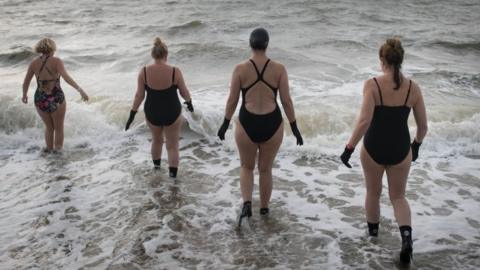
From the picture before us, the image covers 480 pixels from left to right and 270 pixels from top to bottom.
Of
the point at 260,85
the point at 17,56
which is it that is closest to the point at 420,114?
the point at 260,85

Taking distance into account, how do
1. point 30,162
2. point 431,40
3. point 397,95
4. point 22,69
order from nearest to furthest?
A: 1. point 397,95
2. point 30,162
3. point 22,69
4. point 431,40

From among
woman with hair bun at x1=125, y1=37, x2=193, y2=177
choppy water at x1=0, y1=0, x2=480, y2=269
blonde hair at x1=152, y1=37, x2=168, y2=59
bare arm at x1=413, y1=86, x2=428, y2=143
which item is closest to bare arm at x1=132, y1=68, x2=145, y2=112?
woman with hair bun at x1=125, y1=37, x2=193, y2=177

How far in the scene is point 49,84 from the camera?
7.78 meters

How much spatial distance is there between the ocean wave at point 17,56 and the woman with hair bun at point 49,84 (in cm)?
932

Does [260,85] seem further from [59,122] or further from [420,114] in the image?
[59,122]

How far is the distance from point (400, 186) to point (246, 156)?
1725mm

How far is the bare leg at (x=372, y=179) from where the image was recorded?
4934mm

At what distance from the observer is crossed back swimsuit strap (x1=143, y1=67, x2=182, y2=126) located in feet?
22.0

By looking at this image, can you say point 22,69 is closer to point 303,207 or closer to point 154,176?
point 154,176

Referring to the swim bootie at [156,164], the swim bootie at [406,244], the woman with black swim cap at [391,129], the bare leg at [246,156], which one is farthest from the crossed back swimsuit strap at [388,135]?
the swim bootie at [156,164]

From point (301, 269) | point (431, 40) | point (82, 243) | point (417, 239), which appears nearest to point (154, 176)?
point (82, 243)

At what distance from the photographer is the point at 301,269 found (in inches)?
193

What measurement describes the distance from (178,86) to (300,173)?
94.9 inches

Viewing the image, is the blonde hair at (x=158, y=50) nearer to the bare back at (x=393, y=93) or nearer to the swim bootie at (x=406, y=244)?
the bare back at (x=393, y=93)
